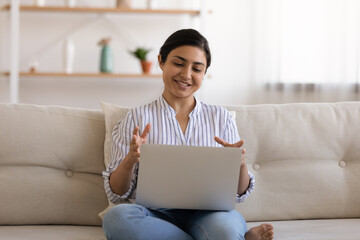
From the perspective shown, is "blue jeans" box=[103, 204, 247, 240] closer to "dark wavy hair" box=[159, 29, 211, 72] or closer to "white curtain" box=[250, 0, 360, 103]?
"dark wavy hair" box=[159, 29, 211, 72]

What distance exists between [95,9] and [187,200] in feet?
8.55

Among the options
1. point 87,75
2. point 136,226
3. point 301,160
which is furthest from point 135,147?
point 87,75

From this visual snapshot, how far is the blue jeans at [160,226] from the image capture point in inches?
58.1

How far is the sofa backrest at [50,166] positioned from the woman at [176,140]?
0.13 metres

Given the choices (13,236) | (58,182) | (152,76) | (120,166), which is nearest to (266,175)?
(120,166)

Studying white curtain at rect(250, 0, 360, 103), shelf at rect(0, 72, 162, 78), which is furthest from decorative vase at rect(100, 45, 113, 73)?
white curtain at rect(250, 0, 360, 103)

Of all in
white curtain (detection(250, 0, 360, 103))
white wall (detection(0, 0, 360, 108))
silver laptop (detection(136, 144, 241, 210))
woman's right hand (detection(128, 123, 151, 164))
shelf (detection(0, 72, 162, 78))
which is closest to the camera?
silver laptop (detection(136, 144, 241, 210))

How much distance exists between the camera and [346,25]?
367 cm

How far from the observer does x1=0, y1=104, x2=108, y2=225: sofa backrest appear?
68.9 inches

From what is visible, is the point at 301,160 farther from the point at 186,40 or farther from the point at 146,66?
the point at 146,66

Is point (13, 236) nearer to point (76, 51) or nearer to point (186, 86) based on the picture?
point (186, 86)

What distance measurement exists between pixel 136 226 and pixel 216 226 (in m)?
0.21

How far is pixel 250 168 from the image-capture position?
1910 millimetres

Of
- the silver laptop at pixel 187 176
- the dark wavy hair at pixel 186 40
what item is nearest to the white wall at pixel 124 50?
the dark wavy hair at pixel 186 40
